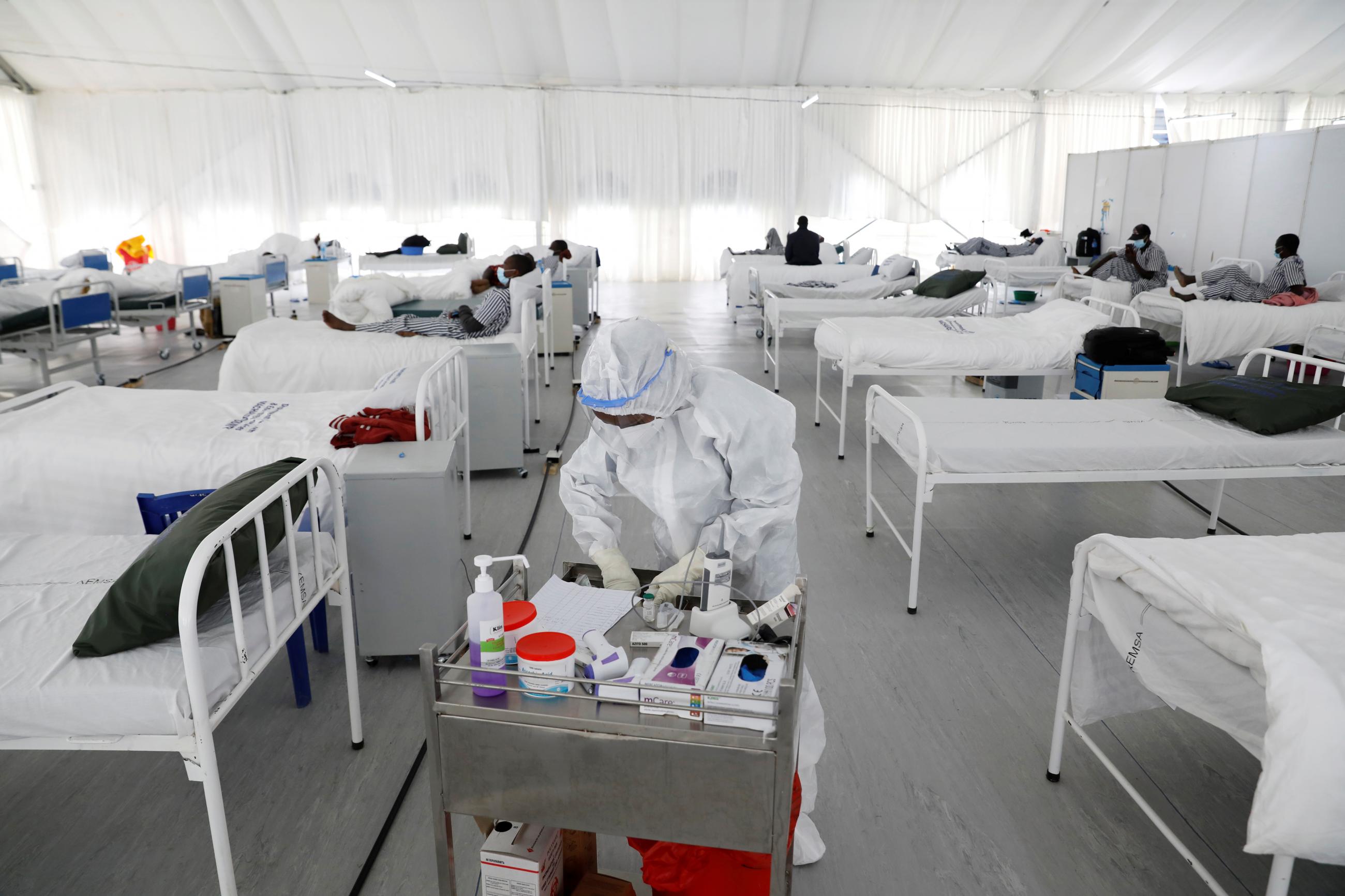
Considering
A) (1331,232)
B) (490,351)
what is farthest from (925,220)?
(490,351)

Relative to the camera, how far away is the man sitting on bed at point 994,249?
13.4 meters

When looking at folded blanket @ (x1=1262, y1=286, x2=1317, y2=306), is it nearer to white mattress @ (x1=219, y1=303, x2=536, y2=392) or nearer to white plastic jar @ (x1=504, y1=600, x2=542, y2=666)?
white mattress @ (x1=219, y1=303, x2=536, y2=392)

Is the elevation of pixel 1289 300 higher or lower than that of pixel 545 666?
higher

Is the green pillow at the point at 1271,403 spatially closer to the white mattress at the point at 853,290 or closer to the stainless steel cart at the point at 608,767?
the stainless steel cart at the point at 608,767

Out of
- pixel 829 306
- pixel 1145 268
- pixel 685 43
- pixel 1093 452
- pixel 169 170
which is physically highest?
pixel 685 43

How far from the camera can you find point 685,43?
14.6 metres

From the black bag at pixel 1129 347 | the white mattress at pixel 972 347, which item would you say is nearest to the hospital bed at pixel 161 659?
the white mattress at pixel 972 347

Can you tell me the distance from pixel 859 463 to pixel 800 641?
13.5 feet

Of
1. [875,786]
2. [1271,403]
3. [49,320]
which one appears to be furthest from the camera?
[49,320]

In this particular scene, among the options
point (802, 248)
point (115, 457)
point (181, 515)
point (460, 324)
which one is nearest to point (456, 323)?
point (460, 324)

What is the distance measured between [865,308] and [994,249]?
678 centimetres

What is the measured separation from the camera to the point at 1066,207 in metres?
14.8

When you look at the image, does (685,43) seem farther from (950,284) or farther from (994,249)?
(950,284)

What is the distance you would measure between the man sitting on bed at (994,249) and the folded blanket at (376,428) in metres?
11.7
